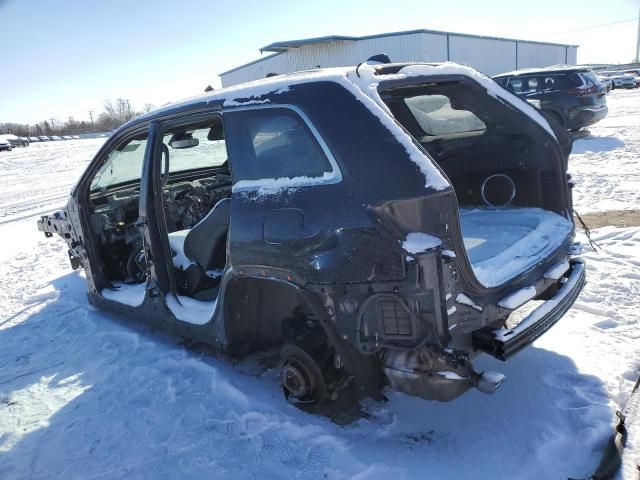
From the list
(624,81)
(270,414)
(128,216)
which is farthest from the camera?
(624,81)

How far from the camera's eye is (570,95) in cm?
1166

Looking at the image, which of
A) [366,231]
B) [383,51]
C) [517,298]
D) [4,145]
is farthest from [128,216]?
[383,51]

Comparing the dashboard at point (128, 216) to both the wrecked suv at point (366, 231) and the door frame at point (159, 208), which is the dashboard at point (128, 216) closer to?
the wrecked suv at point (366, 231)

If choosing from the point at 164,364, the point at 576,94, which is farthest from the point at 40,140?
the point at 164,364

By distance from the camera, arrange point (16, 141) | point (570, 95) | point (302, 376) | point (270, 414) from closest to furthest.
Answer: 1. point (302, 376)
2. point (270, 414)
3. point (570, 95)
4. point (16, 141)

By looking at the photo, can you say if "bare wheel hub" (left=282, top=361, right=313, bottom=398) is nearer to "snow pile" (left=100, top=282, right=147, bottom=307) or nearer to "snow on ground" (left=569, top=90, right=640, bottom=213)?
"snow pile" (left=100, top=282, right=147, bottom=307)

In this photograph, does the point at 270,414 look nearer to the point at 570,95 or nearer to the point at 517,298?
the point at 517,298

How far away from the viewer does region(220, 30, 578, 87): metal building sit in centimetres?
3300

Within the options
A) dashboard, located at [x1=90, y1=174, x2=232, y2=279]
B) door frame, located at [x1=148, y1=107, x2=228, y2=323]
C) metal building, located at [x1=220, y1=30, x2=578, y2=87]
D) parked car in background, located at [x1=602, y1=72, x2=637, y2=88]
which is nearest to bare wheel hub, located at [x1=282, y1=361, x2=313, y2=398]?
door frame, located at [x1=148, y1=107, x2=228, y2=323]

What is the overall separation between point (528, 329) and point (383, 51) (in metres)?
35.7

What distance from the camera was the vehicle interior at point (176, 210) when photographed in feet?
12.0

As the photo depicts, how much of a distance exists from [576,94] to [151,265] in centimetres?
1148

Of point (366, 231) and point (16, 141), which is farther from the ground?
point (16, 141)

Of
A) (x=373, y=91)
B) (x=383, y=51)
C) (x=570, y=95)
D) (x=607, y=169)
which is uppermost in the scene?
(x=383, y=51)
